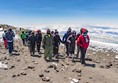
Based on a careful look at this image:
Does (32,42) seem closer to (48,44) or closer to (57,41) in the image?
(57,41)

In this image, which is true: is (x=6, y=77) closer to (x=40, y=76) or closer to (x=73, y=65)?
(x=40, y=76)

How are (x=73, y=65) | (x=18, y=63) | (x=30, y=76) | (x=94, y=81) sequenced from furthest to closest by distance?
(x=18, y=63), (x=73, y=65), (x=30, y=76), (x=94, y=81)

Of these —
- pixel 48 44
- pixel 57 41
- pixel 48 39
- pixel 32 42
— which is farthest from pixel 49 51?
pixel 32 42

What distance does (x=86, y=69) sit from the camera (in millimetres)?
13102

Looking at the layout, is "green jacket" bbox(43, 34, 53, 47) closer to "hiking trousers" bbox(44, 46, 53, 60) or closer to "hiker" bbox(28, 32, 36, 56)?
"hiking trousers" bbox(44, 46, 53, 60)

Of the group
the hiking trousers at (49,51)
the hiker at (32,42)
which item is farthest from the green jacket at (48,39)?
the hiker at (32,42)

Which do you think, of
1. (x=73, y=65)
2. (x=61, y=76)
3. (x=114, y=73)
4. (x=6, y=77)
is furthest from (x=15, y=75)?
(x=114, y=73)

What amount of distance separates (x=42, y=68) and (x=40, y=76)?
1.66 metres

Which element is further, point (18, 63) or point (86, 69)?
point (18, 63)

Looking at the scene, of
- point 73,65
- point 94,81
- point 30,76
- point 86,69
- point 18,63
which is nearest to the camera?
point 94,81

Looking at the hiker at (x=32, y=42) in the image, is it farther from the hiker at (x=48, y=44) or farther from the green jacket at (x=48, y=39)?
the green jacket at (x=48, y=39)

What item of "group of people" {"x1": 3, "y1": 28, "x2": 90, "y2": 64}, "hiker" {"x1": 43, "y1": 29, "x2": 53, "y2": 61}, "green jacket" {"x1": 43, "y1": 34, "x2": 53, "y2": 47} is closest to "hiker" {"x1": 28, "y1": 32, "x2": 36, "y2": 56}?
"group of people" {"x1": 3, "y1": 28, "x2": 90, "y2": 64}

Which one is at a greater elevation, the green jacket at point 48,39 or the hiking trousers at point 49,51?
the green jacket at point 48,39

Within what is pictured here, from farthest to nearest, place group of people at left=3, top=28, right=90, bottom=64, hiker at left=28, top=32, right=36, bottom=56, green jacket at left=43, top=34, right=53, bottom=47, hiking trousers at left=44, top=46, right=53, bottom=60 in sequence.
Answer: hiker at left=28, top=32, right=36, bottom=56
hiking trousers at left=44, top=46, right=53, bottom=60
green jacket at left=43, top=34, right=53, bottom=47
group of people at left=3, top=28, right=90, bottom=64
